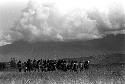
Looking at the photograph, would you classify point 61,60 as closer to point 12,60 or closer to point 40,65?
point 40,65

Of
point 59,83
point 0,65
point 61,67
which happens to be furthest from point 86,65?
point 59,83

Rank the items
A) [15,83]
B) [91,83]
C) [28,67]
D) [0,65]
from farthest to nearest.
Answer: [0,65] < [28,67] < [15,83] < [91,83]

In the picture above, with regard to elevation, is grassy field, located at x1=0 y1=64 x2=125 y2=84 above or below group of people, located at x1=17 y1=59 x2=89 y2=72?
below

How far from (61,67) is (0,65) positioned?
13.8 meters

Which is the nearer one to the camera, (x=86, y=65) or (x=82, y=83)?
(x=82, y=83)

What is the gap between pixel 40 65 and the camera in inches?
1350

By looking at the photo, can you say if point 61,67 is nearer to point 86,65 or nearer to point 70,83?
point 86,65

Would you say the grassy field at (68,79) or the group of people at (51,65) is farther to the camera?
the group of people at (51,65)

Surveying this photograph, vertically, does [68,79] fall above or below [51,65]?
below

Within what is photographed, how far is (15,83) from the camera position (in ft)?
28.3

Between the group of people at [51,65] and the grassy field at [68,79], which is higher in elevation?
the group of people at [51,65]

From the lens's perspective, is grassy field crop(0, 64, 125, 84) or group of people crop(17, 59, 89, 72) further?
group of people crop(17, 59, 89, 72)

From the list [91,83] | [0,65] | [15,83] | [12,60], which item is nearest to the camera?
[91,83]

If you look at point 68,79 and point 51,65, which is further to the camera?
point 51,65
